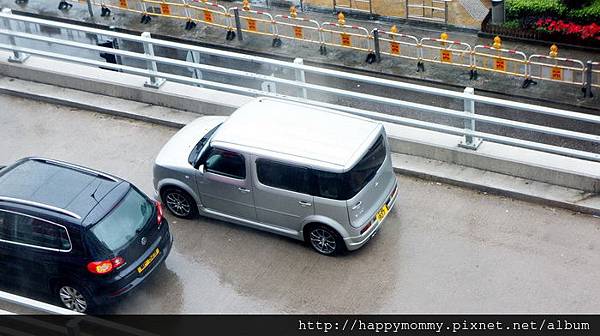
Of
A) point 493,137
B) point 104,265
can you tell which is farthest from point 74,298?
point 493,137

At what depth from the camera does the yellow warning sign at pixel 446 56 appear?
73.4 ft

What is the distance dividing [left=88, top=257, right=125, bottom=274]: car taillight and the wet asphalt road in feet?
2.95

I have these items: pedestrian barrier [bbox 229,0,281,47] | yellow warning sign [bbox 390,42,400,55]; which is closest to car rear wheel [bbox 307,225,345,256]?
yellow warning sign [bbox 390,42,400,55]

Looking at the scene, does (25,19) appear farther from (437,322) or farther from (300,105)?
(437,322)

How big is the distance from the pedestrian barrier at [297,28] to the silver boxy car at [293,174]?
10.7 m

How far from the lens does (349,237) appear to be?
1243 cm

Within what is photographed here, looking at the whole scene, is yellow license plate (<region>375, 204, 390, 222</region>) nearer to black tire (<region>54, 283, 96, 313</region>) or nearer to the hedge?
black tire (<region>54, 283, 96, 313</region>)

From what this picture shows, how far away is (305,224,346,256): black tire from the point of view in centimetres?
1252

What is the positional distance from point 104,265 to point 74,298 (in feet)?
2.49

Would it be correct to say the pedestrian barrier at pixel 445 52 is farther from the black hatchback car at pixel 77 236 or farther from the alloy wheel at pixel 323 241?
the black hatchback car at pixel 77 236

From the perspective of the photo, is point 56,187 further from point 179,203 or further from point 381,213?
point 381,213

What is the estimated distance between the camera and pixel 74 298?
472 inches

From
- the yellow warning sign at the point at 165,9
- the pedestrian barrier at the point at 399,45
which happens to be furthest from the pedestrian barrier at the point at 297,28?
the yellow warning sign at the point at 165,9

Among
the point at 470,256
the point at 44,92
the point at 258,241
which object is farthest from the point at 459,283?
the point at 44,92
